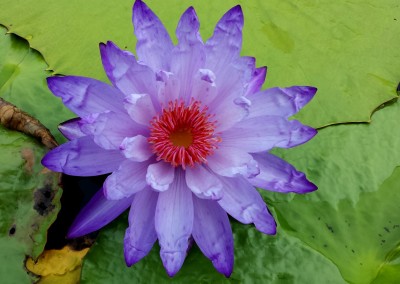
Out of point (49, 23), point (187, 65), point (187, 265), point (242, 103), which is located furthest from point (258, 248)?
point (49, 23)

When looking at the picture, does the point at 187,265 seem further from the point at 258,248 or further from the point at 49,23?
the point at 49,23

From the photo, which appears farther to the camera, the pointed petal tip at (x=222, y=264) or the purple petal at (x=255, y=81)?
the purple petal at (x=255, y=81)

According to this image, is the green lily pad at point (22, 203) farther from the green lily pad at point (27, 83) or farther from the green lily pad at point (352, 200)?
the green lily pad at point (352, 200)

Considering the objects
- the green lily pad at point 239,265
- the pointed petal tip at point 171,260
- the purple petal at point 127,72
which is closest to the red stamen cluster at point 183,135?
the purple petal at point 127,72

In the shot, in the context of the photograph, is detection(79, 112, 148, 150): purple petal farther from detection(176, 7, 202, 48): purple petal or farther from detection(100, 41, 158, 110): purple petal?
detection(176, 7, 202, 48): purple petal

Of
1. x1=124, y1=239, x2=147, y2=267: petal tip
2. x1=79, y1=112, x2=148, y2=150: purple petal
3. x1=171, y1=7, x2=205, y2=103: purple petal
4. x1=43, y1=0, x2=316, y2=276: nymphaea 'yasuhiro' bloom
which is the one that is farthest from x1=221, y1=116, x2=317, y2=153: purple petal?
x1=124, y1=239, x2=147, y2=267: petal tip

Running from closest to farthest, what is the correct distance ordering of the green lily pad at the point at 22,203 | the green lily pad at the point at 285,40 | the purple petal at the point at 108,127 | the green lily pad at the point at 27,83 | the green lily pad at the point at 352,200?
the purple petal at the point at 108,127 < the green lily pad at the point at 22,203 < the green lily pad at the point at 352,200 < the green lily pad at the point at 27,83 < the green lily pad at the point at 285,40
